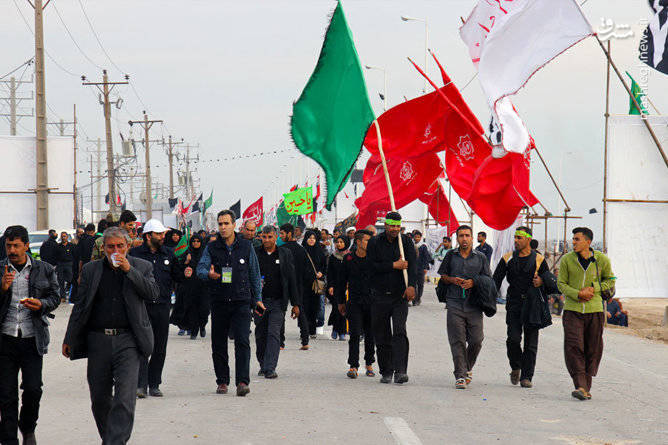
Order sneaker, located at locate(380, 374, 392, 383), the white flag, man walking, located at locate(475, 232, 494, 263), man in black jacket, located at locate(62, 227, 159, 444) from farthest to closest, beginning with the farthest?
man walking, located at locate(475, 232, 494, 263) → the white flag → sneaker, located at locate(380, 374, 392, 383) → man in black jacket, located at locate(62, 227, 159, 444)

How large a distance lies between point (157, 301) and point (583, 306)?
14.8ft

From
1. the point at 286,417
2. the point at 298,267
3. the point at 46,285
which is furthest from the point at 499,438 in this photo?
the point at 298,267

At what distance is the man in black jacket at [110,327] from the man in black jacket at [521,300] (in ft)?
18.4

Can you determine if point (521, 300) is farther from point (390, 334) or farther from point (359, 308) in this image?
point (359, 308)

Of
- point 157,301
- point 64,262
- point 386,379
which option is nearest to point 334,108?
point 386,379

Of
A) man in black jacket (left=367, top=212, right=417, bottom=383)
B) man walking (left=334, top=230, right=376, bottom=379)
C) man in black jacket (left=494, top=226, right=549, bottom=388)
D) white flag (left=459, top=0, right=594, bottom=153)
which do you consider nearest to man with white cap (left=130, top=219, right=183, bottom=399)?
man in black jacket (left=367, top=212, right=417, bottom=383)

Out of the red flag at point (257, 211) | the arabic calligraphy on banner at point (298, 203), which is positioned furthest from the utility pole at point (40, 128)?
the red flag at point (257, 211)

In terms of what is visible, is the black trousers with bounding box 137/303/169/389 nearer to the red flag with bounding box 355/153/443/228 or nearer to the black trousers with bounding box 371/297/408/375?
the black trousers with bounding box 371/297/408/375

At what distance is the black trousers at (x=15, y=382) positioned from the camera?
23.5 ft

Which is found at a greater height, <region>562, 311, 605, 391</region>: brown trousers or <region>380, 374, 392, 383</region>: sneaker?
<region>562, 311, 605, 391</region>: brown trousers

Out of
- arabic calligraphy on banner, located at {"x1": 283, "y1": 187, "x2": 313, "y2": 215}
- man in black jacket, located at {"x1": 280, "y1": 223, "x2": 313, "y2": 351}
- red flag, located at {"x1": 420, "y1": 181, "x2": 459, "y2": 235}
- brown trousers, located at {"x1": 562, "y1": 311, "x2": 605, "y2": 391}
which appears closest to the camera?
brown trousers, located at {"x1": 562, "y1": 311, "x2": 605, "y2": 391}

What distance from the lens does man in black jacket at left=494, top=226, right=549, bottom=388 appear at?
11.4 meters

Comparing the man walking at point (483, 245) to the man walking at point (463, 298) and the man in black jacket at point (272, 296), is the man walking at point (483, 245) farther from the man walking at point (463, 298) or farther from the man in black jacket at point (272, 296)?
the man walking at point (463, 298)

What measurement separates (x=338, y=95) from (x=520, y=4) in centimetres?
291
